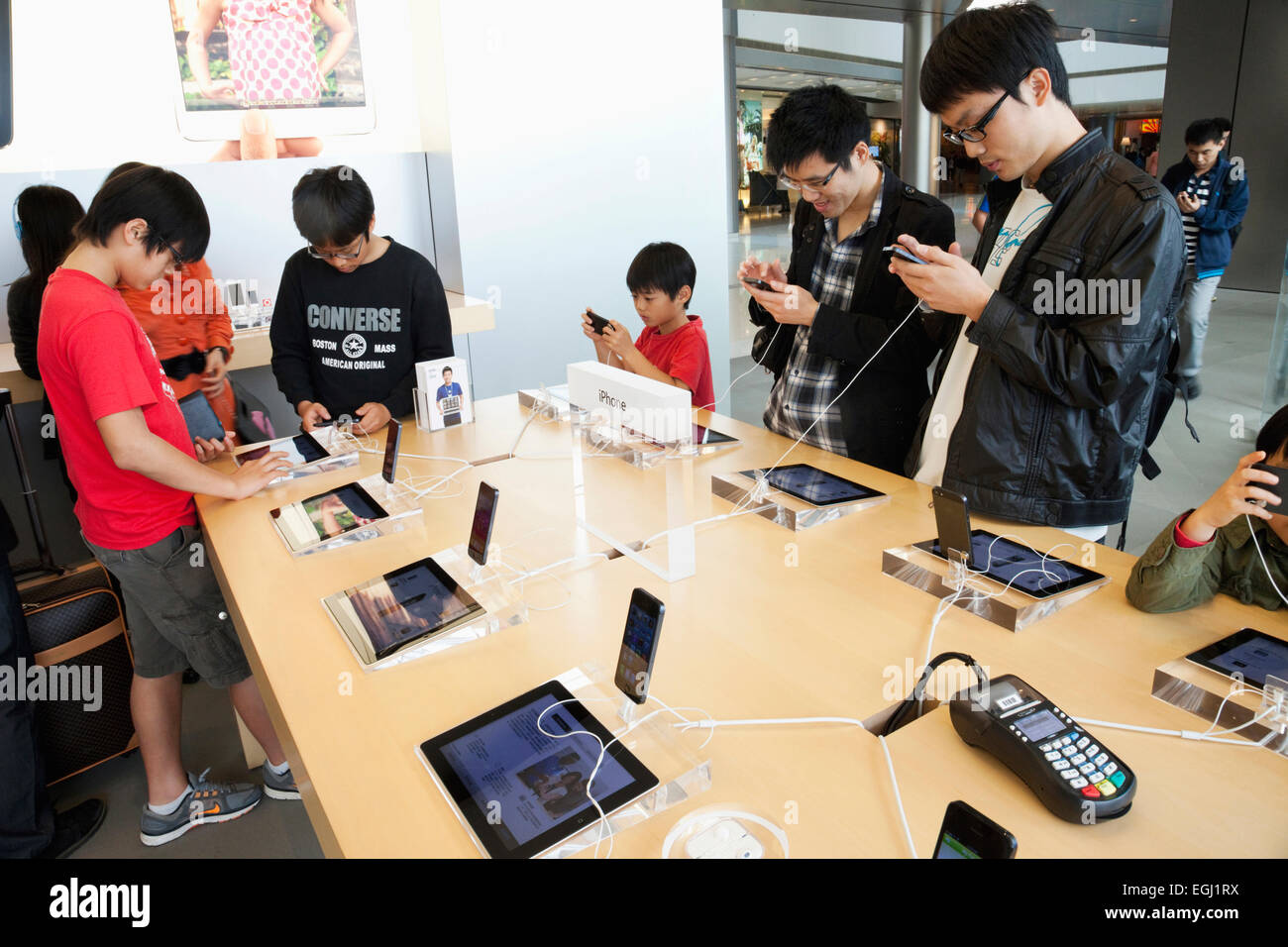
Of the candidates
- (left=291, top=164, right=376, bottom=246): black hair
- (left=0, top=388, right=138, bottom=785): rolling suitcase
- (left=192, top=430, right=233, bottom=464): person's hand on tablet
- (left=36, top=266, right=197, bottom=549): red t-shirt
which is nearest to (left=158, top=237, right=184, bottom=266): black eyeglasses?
(left=36, top=266, right=197, bottom=549): red t-shirt

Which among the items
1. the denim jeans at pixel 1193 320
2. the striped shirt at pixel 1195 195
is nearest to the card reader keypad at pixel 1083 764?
the denim jeans at pixel 1193 320

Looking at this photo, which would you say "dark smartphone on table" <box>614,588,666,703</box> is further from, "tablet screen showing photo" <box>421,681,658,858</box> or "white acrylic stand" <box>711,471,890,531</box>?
"white acrylic stand" <box>711,471,890,531</box>

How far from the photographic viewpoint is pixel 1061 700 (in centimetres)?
113

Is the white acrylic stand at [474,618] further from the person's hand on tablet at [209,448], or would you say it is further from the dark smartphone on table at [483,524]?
the person's hand on tablet at [209,448]

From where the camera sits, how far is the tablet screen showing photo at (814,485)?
177 centimetres

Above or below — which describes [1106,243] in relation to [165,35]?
below

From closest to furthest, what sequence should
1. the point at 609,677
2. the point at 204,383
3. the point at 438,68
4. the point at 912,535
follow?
the point at 609,677
the point at 912,535
the point at 204,383
the point at 438,68

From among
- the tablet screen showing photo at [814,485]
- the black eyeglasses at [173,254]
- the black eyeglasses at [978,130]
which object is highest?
the black eyeglasses at [978,130]

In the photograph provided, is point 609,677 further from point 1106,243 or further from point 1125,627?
point 1106,243

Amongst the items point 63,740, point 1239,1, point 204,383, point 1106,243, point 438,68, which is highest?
point 1239,1

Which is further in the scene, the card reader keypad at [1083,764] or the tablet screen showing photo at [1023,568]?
the tablet screen showing photo at [1023,568]

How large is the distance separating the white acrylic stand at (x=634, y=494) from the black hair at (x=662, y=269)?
61 cm

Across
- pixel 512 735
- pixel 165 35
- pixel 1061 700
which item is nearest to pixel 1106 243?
pixel 1061 700
